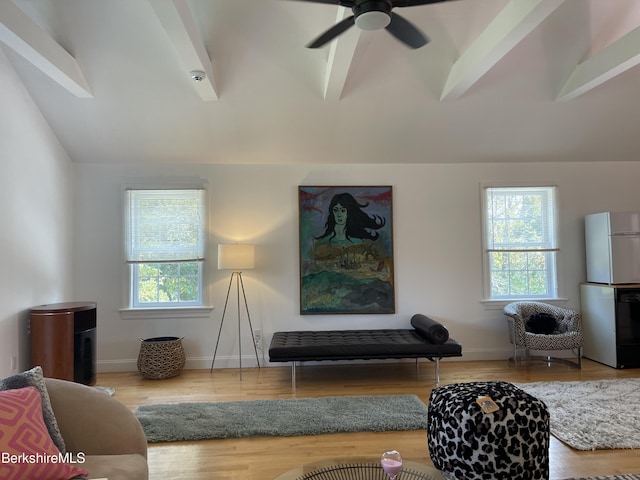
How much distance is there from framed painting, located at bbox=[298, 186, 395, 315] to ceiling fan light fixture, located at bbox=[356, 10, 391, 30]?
2637mm

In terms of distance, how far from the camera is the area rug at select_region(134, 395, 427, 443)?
2.85 m

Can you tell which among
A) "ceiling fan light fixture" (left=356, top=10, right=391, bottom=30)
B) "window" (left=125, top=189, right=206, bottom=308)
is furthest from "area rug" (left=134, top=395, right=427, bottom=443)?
"ceiling fan light fixture" (left=356, top=10, right=391, bottom=30)

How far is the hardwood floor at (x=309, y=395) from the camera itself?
2408mm

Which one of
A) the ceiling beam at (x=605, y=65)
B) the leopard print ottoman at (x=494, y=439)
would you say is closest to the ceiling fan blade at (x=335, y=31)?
the leopard print ottoman at (x=494, y=439)

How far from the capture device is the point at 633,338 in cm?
436

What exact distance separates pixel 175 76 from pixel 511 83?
3.25 m

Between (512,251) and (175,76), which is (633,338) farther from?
(175,76)

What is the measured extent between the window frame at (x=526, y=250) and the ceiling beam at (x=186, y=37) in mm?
3404

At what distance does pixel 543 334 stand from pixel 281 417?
123 inches

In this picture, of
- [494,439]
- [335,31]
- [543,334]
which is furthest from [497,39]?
[543,334]

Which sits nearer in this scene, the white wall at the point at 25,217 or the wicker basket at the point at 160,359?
the white wall at the point at 25,217

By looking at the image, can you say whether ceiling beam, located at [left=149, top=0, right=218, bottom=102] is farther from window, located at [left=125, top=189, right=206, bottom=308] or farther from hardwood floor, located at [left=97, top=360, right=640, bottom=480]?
hardwood floor, located at [left=97, top=360, right=640, bottom=480]

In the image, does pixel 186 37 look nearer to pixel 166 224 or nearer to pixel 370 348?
pixel 166 224

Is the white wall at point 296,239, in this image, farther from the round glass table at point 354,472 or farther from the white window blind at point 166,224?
the round glass table at point 354,472
